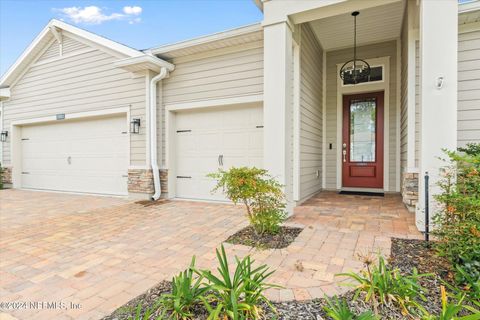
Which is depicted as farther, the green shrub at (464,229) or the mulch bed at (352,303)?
the green shrub at (464,229)

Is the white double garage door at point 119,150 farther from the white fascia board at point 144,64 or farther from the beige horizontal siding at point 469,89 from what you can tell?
the beige horizontal siding at point 469,89

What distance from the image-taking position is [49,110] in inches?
280

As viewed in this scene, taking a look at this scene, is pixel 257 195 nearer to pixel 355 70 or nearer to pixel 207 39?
pixel 207 39

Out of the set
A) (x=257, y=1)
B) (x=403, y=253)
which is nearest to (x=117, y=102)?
(x=257, y=1)

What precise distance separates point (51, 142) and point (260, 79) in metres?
6.10

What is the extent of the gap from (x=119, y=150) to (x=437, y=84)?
5990 millimetres

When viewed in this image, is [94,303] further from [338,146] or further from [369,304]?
[338,146]

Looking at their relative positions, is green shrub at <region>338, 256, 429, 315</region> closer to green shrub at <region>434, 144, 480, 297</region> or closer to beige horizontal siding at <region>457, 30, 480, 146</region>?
green shrub at <region>434, 144, 480, 297</region>

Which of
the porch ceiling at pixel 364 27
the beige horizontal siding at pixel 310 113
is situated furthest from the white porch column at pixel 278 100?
the porch ceiling at pixel 364 27

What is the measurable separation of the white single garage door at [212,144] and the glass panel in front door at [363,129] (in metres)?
2.49

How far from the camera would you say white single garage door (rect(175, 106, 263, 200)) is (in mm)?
5082

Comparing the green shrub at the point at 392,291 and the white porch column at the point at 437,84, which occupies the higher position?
the white porch column at the point at 437,84

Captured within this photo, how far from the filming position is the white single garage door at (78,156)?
6.33 meters

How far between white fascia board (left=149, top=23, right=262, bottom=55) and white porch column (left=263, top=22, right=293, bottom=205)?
2.91ft
